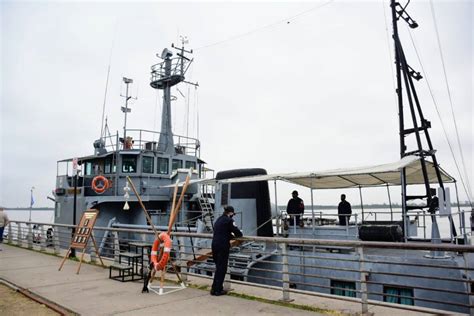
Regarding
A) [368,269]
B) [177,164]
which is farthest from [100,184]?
[368,269]

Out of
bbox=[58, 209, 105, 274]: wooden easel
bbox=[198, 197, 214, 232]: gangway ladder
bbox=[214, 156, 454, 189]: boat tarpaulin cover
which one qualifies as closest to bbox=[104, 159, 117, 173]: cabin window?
bbox=[198, 197, 214, 232]: gangway ladder

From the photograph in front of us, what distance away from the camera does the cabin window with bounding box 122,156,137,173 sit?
59.7ft

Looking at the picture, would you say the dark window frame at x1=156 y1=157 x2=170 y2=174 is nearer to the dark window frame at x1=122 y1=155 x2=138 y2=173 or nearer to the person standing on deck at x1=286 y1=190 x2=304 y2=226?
the dark window frame at x1=122 y1=155 x2=138 y2=173

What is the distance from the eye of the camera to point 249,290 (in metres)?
6.86

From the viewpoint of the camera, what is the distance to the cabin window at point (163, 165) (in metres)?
18.8

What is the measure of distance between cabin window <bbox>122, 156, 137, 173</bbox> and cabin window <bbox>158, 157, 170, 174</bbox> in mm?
1221

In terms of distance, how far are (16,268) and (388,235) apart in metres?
9.97

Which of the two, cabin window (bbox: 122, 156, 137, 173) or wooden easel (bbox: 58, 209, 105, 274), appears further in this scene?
cabin window (bbox: 122, 156, 137, 173)

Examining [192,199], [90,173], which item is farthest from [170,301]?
[90,173]

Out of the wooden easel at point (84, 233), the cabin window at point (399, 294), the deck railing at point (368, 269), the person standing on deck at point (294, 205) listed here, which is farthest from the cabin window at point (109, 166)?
the cabin window at point (399, 294)

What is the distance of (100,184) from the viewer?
55.6ft

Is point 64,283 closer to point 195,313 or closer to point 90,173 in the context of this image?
point 195,313

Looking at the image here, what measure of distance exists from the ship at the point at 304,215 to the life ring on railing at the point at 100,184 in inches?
2.1

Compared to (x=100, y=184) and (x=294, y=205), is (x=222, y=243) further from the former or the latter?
(x=100, y=184)
